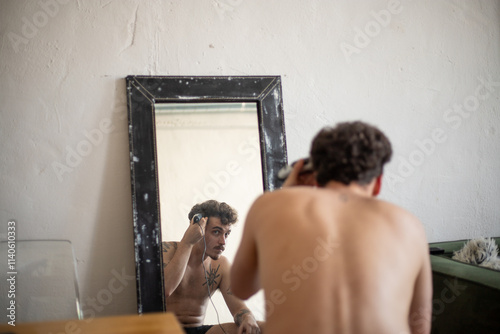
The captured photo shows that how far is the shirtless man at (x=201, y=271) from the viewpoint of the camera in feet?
9.06

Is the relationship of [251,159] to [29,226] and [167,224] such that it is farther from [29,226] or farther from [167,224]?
[29,226]

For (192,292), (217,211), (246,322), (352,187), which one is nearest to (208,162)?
(217,211)

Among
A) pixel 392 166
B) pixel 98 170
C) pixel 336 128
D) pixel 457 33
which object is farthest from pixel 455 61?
pixel 98 170

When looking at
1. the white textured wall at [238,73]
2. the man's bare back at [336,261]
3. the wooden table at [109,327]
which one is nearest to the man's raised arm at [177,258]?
the white textured wall at [238,73]

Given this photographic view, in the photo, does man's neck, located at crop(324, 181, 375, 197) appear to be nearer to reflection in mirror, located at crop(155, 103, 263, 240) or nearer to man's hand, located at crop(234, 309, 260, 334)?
reflection in mirror, located at crop(155, 103, 263, 240)

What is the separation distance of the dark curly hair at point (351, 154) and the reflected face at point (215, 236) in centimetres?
125

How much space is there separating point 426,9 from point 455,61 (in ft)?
1.25

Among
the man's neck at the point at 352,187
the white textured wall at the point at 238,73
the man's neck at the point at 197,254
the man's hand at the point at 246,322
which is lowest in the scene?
the man's hand at the point at 246,322

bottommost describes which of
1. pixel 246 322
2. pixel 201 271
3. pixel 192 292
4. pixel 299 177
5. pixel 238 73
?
pixel 246 322

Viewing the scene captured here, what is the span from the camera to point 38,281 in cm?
261

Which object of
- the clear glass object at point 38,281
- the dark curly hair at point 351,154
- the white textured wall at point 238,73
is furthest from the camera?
the white textured wall at point 238,73

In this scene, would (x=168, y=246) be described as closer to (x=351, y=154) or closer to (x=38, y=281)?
(x=38, y=281)

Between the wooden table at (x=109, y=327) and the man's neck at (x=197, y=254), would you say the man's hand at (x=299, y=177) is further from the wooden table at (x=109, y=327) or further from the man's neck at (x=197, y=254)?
the man's neck at (x=197, y=254)

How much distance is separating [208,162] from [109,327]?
1.43 m
